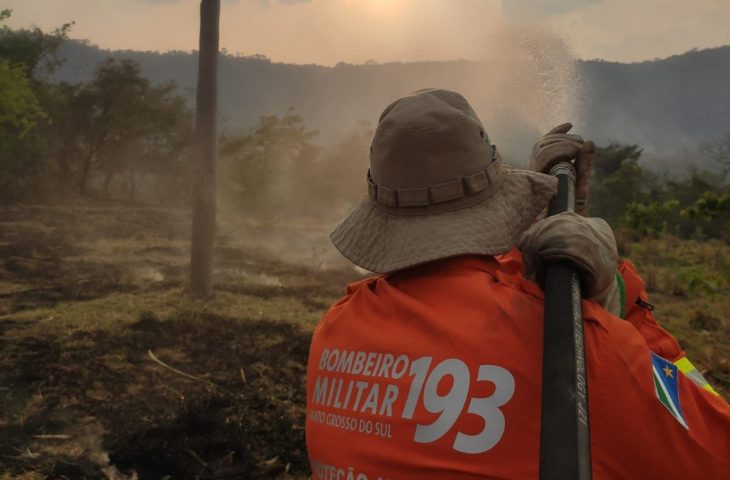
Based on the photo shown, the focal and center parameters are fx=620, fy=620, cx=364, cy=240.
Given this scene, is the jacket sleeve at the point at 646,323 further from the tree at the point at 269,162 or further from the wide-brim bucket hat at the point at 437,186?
the tree at the point at 269,162

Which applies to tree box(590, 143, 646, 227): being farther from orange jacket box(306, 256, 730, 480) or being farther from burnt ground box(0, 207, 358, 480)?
orange jacket box(306, 256, 730, 480)

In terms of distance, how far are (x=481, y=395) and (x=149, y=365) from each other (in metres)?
5.27

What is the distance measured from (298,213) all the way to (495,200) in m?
19.6

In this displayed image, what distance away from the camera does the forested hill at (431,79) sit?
110750 mm

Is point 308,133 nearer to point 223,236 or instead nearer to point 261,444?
point 223,236

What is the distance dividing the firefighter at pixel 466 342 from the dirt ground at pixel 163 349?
3.07 m

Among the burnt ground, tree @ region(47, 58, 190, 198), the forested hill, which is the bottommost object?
the burnt ground

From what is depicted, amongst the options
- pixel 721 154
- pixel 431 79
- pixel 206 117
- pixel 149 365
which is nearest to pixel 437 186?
pixel 149 365

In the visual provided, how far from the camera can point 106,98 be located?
792 inches

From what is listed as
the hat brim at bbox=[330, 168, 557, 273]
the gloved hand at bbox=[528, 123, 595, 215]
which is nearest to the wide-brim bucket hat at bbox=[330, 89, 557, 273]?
the hat brim at bbox=[330, 168, 557, 273]

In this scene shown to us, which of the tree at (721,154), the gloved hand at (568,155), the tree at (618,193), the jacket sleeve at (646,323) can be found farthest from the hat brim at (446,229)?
the tree at (721,154)

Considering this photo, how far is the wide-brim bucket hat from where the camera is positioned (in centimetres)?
143

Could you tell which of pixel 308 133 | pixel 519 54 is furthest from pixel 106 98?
pixel 519 54

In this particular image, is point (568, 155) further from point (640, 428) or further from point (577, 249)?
point (640, 428)
